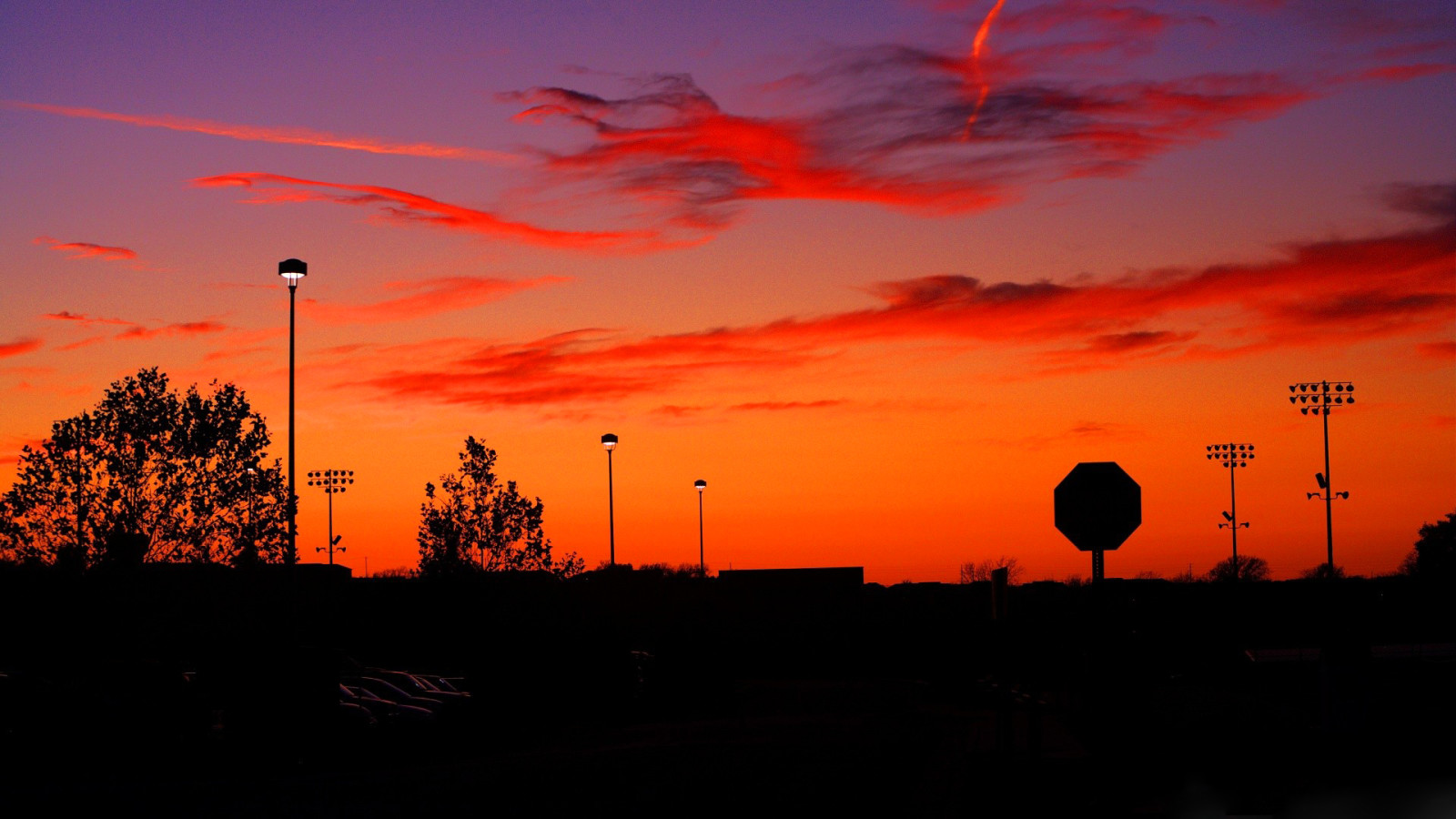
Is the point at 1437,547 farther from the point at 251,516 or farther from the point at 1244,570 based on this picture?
the point at 251,516

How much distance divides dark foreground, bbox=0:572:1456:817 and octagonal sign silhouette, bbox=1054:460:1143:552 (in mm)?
780

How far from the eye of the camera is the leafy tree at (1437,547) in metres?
149

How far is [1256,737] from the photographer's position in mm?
22375

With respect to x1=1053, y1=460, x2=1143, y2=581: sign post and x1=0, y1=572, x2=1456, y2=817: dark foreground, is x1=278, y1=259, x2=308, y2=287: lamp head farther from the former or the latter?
x1=1053, y1=460, x2=1143, y2=581: sign post

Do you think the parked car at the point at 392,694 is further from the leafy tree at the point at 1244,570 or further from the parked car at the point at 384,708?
the leafy tree at the point at 1244,570

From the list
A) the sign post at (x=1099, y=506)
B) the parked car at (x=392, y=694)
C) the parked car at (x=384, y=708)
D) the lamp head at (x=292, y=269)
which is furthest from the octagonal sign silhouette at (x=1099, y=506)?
the parked car at (x=392, y=694)

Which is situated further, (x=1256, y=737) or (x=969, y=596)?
(x=969, y=596)

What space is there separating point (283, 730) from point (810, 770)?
10.5 m

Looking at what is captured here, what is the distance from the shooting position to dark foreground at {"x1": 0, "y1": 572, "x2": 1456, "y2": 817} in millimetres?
15891

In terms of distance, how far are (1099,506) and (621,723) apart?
Result: 2190 centimetres

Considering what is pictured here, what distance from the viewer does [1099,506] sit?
1345 cm

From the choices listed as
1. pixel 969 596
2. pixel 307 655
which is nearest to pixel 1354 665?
pixel 307 655

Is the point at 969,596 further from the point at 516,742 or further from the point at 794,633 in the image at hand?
the point at 516,742

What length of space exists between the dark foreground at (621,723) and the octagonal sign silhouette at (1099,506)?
78 centimetres
